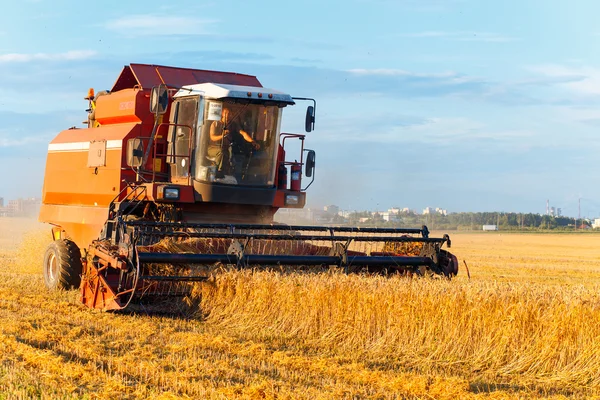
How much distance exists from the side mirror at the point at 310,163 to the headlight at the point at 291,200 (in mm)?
372

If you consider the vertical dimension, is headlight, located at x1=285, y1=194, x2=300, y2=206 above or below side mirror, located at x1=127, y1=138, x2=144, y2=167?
below

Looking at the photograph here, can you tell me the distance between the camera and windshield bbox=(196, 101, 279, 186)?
951cm

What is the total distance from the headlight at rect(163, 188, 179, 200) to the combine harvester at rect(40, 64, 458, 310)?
13 millimetres

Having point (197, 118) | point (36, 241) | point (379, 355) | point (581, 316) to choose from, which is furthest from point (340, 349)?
point (36, 241)

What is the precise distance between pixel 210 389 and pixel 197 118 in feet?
17.8

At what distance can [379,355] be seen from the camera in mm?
6133

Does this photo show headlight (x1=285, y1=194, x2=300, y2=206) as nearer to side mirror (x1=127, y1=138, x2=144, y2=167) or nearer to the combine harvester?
the combine harvester

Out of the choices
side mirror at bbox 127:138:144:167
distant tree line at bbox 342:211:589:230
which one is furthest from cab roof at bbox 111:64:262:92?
distant tree line at bbox 342:211:589:230

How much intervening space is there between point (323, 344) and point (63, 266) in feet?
15.3

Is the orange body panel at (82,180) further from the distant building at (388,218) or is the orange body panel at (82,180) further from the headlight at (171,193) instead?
the distant building at (388,218)

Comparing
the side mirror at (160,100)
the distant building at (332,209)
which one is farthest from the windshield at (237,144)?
the distant building at (332,209)

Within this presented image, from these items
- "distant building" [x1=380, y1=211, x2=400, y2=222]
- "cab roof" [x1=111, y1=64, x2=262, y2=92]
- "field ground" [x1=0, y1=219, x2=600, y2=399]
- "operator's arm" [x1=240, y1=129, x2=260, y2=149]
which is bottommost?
"field ground" [x1=0, y1=219, x2=600, y2=399]

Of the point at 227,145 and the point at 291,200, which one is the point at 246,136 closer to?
the point at 227,145

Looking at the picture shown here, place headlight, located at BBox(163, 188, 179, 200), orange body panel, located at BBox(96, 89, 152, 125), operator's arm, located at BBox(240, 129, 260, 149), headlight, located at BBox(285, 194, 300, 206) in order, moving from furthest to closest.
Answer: headlight, located at BBox(285, 194, 300, 206)
orange body panel, located at BBox(96, 89, 152, 125)
operator's arm, located at BBox(240, 129, 260, 149)
headlight, located at BBox(163, 188, 179, 200)
